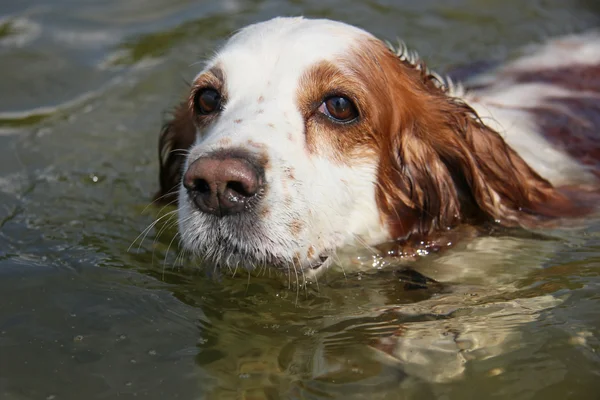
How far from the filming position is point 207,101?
3.92 metres

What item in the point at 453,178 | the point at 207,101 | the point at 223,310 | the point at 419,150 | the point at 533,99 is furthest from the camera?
the point at 533,99

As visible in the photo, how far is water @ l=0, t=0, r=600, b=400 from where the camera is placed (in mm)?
3123

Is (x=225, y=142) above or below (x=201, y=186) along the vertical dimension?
above

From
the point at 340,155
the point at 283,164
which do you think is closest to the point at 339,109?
the point at 340,155

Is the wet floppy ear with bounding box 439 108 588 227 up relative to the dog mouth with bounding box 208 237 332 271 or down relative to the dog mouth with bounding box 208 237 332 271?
up

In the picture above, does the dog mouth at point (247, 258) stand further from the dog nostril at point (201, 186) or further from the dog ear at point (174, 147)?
the dog ear at point (174, 147)

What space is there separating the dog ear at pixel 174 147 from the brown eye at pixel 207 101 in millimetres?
434

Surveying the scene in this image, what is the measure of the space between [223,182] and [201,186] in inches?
4.4

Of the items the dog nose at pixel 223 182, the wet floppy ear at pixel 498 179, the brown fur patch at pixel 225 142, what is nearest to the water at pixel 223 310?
the wet floppy ear at pixel 498 179

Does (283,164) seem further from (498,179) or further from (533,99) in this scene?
(533,99)

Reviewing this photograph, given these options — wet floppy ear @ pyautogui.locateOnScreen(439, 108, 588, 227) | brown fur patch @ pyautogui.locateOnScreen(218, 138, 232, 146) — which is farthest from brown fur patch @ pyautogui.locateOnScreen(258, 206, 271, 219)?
wet floppy ear @ pyautogui.locateOnScreen(439, 108, 588, 227)

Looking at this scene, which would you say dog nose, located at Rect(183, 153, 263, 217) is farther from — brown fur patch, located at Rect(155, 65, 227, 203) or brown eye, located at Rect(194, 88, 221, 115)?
brown fur patch, located at Rect(155, 65, 227, 203)

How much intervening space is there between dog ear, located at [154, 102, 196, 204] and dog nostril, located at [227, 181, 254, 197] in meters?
1.20

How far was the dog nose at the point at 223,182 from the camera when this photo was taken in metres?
3.19
